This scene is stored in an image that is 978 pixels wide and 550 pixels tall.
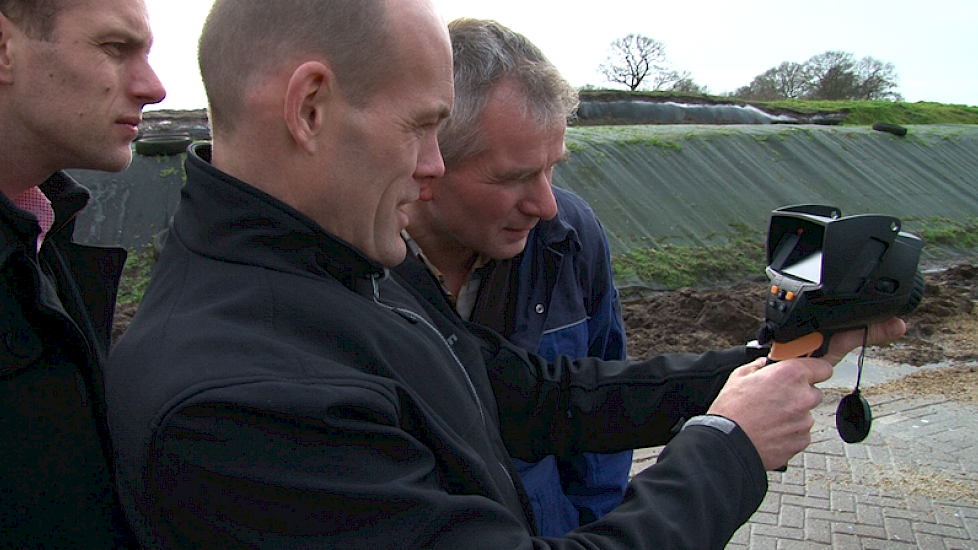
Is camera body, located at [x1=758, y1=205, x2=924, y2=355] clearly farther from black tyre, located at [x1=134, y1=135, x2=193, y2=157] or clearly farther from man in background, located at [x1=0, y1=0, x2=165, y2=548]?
black tyre, located at [x1=134, y1=135, x2=193, y2=157]

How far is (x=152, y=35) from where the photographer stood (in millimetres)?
1876

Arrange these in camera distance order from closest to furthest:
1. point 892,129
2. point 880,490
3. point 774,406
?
point 774,406
point 880,490
point 892,129

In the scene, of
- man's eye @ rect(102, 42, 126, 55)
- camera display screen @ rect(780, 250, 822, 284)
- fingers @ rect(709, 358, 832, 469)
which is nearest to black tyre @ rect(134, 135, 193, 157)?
man's eye @ rect(102, 42, 126, 55)

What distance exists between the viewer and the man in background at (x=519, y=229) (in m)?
2.08

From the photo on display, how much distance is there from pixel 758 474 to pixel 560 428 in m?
0.64

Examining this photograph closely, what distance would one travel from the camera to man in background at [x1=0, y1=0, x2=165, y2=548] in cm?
137

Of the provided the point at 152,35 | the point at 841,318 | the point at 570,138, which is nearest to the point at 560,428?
the point at 841,318

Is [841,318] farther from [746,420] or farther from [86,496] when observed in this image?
[86,496]

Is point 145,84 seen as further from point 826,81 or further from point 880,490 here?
point 826,81

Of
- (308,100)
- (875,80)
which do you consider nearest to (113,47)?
(308,100)

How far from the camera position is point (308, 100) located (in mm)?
1237

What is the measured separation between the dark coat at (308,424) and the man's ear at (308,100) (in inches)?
4.7

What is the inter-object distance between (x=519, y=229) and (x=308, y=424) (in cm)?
124

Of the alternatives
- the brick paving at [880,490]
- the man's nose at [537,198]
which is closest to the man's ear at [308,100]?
the man's nose at [537,198]
